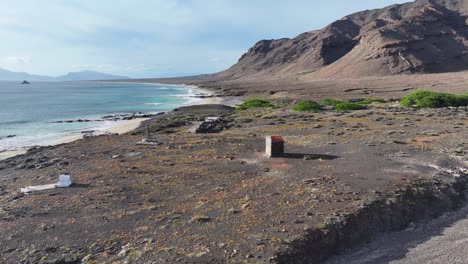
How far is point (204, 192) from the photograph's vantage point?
13484 mm

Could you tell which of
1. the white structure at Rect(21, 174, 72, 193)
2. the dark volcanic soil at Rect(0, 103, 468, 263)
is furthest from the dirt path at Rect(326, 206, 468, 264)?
the white structure at Rect(21, 174, 72, 193)

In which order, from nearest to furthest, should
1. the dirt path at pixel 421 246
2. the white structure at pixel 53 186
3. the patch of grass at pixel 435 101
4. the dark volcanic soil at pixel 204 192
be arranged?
the dirt path at pixel 421 246 < the dark volcanic soil at pixel 204 192 < the white structure at pixel 53 186 < the patch of grass at pixel 435 101

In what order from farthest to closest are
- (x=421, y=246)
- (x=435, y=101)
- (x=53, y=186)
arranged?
(x=435, y=101) < (x=53, y=186) < (x=421, y=246)

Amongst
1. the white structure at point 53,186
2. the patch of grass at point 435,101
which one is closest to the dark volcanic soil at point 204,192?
the white structure at point 53,186

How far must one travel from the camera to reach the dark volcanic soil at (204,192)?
9.81 m

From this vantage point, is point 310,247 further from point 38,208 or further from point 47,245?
point 38,208

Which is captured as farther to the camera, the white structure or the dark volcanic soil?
the white structure

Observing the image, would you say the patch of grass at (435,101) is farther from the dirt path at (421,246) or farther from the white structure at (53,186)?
the white structure at (53,186)

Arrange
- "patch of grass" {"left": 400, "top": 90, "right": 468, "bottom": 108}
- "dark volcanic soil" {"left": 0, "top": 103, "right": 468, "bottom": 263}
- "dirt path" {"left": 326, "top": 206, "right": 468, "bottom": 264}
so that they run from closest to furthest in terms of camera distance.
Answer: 1. "dirt path" {"left": 326, "top": 206, "right": 468, "bottom": 264}
2. "dark volcanic soil" {"left": 0, "top": 103, "right": 468, "bottom": 263}
3. "patch of grass" {"left": 400, "top": 90, "right": 468, "bottom": 108}

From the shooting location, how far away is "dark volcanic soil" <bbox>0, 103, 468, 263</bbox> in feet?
32.2

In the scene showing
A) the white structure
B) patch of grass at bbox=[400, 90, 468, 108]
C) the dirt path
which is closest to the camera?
the dirt path

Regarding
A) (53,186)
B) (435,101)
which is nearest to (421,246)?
(53,186)

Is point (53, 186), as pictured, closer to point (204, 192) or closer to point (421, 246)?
point (204, 192)

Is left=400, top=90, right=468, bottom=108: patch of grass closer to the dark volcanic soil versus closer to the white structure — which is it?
the dark volcanic soil
